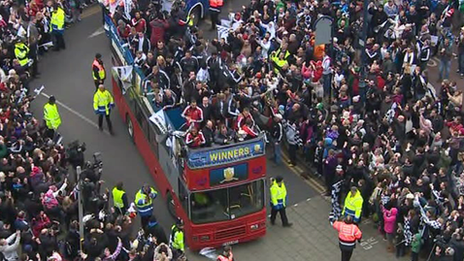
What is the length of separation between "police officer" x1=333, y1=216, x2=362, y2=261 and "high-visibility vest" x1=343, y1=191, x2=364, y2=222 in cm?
100

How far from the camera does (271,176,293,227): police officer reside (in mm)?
25719

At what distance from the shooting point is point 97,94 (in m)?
30.3

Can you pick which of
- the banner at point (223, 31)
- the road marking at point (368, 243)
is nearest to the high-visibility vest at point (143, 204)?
the road marking at point (368, 243)

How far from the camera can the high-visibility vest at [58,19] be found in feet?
116

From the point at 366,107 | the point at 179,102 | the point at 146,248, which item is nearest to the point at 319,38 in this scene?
the point at 366,107

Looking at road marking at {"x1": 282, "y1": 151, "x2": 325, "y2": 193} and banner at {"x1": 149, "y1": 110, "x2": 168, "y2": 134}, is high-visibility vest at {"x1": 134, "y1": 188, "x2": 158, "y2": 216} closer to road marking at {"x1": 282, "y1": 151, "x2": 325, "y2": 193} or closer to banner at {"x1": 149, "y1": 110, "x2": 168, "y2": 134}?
banner at {"x1": 149, "y1": 110, "x2": 168, "y2": 134}

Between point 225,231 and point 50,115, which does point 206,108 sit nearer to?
point 225,231

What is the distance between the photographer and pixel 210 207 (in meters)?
25.0

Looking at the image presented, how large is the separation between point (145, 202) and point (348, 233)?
5412 mm

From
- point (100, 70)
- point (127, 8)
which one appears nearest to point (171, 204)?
point (100, 70)

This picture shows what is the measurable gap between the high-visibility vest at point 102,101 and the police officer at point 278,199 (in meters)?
7.06

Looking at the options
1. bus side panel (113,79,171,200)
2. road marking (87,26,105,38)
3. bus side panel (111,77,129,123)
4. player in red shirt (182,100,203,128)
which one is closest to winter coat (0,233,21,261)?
bus side panel (113,79,171,200)

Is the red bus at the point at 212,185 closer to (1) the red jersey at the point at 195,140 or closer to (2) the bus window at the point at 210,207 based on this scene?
(2) the bus window at the point at 210,207

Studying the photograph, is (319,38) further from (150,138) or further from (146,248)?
(146,248)
